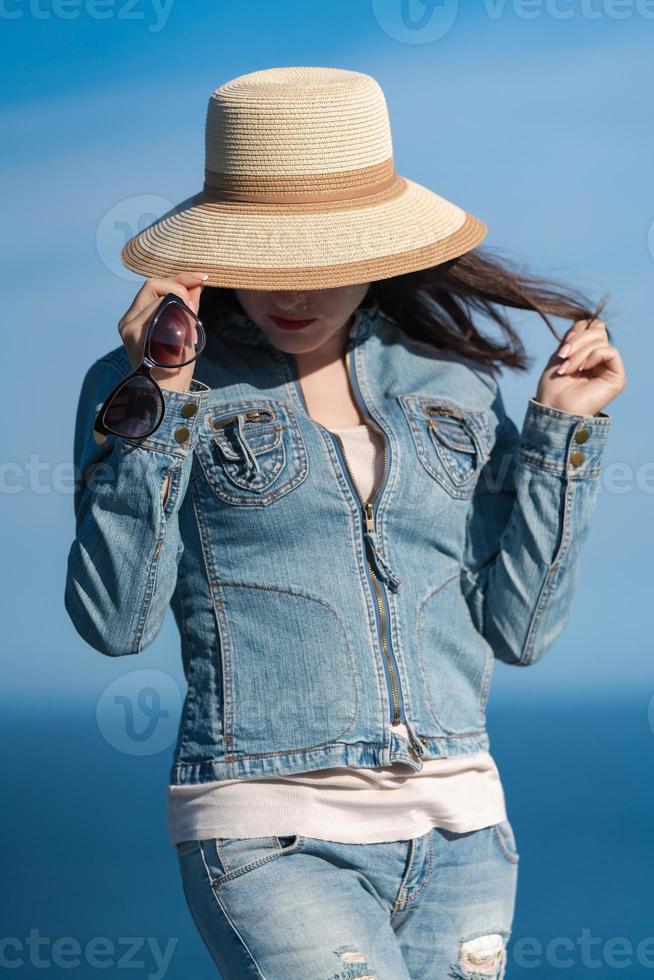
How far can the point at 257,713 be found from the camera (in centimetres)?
241

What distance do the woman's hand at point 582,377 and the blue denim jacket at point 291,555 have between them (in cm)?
3

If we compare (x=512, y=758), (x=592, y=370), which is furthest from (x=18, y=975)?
(x=592, y=370)

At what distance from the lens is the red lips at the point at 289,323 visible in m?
2.51

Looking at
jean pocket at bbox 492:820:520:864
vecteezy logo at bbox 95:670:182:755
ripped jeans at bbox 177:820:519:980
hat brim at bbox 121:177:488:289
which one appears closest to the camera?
ripped jeans at bbox 177:820:519:980

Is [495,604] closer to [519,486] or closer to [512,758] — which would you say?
[519,486]

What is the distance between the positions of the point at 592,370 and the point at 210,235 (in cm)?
65

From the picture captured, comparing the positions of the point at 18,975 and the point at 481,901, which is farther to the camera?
the point at 18,975

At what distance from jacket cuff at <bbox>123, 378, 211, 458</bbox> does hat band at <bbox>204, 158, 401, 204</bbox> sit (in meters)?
0.33

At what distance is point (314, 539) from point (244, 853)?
45 centimetres

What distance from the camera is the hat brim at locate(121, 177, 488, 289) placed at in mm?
2420

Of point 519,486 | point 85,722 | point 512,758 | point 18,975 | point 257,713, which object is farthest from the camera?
point 85,722

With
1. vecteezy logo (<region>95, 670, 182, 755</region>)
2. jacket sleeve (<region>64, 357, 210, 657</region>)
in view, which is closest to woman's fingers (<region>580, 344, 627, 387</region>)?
jacket sleeve (<region>64, 357, 210, 657</region>)

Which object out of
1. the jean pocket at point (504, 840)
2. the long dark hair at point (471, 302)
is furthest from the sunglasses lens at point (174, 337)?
the jean pocket at point (504, 840)
